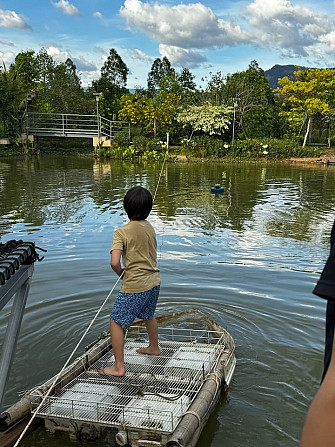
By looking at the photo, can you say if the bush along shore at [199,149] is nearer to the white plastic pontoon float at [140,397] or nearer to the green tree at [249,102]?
the green tree at [249,102]

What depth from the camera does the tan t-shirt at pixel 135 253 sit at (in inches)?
145

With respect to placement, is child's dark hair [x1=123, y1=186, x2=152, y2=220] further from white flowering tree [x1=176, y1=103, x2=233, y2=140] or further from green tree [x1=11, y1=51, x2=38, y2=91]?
green tree [x1=11, y1=51, x2=38, y2=91]

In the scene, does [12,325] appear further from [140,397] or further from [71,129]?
[71,129]

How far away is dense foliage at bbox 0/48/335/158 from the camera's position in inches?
1262

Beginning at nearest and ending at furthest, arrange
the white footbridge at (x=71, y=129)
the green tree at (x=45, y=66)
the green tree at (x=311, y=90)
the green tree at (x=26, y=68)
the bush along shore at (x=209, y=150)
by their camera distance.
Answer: the bush along shore at (x=209, y=150), the green tree at (x=311, y=90), the white footbridge at (x=71, y=129), the green tree at (x=26, y=68), the green tree at (x=45, y=66)

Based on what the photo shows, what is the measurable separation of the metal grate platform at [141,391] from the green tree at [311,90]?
31536 mm

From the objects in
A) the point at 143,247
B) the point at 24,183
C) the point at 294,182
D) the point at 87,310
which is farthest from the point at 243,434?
A: the point at 294,182

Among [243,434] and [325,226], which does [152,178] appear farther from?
[243,434]

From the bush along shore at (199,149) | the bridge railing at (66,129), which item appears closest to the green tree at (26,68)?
the bridge railing at (66,129)

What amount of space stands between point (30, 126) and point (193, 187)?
2306cm

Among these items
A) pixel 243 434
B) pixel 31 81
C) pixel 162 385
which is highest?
pixel 31 81

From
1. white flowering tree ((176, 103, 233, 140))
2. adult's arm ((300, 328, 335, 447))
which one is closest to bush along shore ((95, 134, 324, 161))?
white flowering tree ((176, 103, 233, 140))

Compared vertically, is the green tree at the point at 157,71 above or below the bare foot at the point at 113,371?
above

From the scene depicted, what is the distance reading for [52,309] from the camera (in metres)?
5.67
